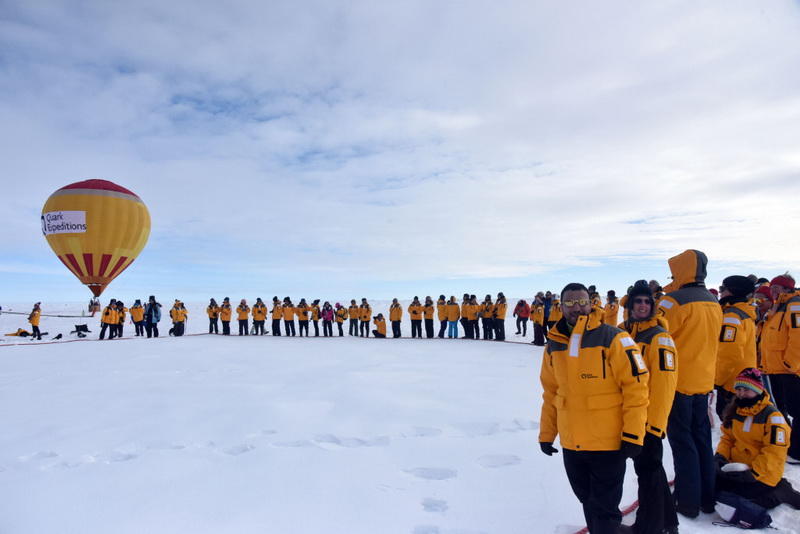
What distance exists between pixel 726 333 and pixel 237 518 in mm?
4162

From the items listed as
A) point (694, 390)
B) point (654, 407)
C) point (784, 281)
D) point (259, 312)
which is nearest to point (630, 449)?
point (654, 407)

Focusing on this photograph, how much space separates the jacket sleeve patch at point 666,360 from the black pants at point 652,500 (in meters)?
0.50

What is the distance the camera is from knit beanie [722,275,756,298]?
153 inches

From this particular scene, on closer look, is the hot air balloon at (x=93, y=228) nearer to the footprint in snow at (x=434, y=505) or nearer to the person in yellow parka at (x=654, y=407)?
the footprint in snow at (x=434, y=505)

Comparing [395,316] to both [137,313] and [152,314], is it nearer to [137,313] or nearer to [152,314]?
[152,314]

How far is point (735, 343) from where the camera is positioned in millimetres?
3775

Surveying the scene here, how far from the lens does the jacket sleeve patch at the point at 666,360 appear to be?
8.82ft

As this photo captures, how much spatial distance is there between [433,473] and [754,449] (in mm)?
2554

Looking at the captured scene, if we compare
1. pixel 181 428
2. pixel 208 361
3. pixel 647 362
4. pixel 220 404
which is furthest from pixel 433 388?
pixel 208 361

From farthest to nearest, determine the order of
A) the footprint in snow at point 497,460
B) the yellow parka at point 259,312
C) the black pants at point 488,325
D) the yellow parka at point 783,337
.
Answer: the yellow parka at point 259,312
the black pants at point 488,325
the yellow parka at point 783,337
the footprint in snow at point 497,460

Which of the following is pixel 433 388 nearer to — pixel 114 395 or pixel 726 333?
pixel 726 333

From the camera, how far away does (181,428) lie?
5129mm

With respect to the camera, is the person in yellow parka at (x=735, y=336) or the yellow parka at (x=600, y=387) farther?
the person in yellow parka at (x=735, y=336)

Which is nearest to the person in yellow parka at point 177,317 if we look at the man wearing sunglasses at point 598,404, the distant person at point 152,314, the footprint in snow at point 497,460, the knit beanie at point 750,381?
the distant person at point 152,314
